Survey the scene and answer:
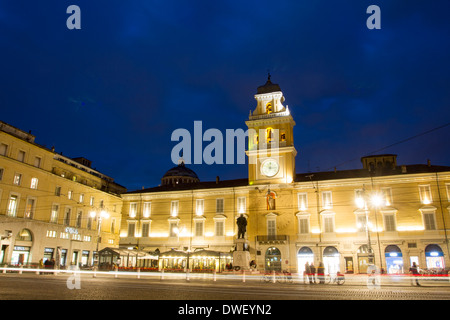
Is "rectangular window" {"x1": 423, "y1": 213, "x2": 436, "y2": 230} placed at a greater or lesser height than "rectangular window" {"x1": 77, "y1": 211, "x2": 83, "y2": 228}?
lesser

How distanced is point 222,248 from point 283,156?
1410 cm

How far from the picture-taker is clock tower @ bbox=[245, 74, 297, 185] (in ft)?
149

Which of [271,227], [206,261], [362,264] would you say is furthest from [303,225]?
[206,261]

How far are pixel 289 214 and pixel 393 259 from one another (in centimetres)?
1215

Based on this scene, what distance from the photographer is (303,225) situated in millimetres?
42562

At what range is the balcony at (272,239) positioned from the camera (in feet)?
138

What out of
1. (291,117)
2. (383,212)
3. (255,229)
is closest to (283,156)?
(291,117)

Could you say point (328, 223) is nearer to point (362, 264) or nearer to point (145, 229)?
point (362, 264)

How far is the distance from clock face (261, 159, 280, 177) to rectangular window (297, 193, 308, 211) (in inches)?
172

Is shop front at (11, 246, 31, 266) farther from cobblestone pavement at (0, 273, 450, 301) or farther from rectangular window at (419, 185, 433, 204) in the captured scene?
rectangular window at (419, 185, 433, 204)

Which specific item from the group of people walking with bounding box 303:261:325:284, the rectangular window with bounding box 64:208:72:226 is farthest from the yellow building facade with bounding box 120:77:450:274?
the group of people walking with bounding box 303:261:325:284

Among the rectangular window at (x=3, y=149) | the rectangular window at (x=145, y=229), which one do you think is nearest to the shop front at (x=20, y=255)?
the rectangular window at (x=3, y=149)
